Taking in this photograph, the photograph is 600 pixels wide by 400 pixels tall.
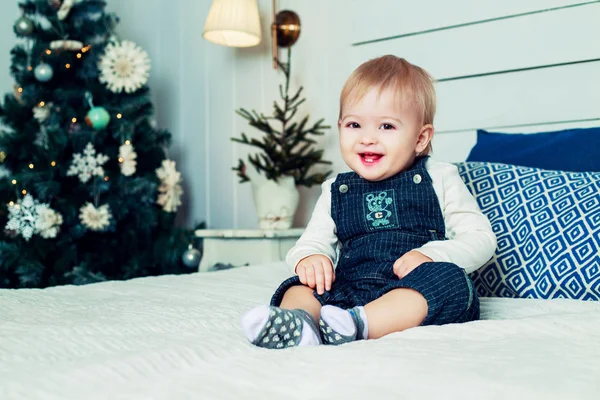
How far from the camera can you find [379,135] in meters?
1.27

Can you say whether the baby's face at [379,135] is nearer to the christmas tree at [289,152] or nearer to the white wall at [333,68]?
the white wall at [333,68]

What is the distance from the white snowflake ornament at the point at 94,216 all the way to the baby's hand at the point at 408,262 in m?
1.71

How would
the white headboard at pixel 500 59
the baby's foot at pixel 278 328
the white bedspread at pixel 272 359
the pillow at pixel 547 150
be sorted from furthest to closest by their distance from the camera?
the white headboard at pixel 500 59 → the pillow at pixel 547 150 → the baby's foot at pixel 278 328 → the white bedspread at pixel 272 359

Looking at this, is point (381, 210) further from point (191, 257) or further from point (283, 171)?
point (191, 257)

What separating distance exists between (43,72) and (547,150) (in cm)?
183

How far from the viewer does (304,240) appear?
4.32ft

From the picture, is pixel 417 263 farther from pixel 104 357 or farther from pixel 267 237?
pixel 267 237

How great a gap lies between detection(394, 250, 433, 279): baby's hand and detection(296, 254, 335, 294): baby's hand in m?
0.12

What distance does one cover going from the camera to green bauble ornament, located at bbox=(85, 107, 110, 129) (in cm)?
261

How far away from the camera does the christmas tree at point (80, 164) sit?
248 cm

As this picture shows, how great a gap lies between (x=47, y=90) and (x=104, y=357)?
2077mm

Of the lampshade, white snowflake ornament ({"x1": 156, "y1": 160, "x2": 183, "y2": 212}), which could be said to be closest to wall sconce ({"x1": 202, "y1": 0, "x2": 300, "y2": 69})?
the lampshade

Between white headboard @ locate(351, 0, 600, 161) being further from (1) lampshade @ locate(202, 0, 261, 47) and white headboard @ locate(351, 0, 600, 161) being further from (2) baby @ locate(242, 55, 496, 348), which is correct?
(2) baby @ locate(242, 55, 496, 348)

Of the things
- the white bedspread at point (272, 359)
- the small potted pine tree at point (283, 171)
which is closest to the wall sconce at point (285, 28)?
the small potted pine tree at point (283, 171)
